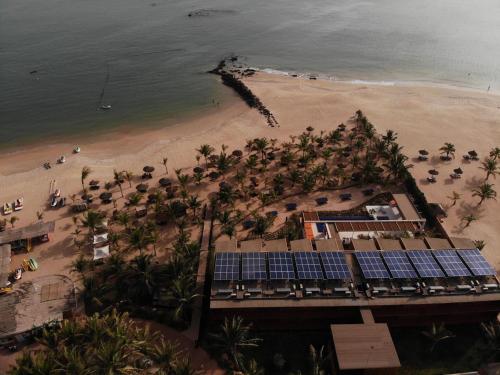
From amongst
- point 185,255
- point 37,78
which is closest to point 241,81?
point 37,78

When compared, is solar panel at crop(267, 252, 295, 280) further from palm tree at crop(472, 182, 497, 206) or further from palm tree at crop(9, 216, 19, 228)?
palm tree at crop(9, 216, 19, 228)

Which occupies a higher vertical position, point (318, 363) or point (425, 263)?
point (425, 263)

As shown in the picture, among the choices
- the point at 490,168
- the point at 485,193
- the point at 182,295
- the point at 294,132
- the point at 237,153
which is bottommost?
the point at 182,295

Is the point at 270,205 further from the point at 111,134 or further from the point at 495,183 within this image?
the point at 111,134

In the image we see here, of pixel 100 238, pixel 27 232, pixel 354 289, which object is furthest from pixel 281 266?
pixel 27 232

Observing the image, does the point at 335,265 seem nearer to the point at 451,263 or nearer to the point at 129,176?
the point at 451,263

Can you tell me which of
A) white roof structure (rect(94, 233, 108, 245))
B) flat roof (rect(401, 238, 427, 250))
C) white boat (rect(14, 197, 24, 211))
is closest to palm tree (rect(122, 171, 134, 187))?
white roof structure (rect(94, 233, 108, 245))

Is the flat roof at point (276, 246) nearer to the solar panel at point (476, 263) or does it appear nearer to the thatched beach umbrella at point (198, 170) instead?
the solar panel at point (476, 263)
